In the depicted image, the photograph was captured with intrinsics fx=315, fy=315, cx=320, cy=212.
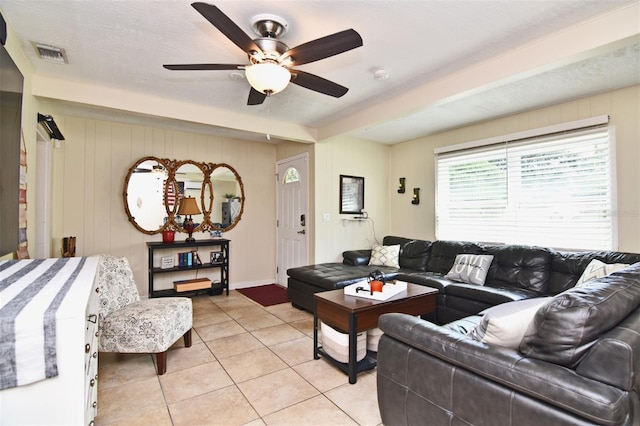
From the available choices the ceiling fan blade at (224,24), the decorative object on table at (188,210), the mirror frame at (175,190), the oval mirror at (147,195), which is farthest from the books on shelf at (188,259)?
the ceiling fan blade at (224,24)

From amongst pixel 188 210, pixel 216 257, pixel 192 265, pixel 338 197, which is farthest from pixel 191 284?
pixel 338 197

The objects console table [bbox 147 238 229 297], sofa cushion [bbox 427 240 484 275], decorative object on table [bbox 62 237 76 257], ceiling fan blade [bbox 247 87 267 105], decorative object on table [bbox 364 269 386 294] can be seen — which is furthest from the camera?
console table [bbox 147 238 229 297]

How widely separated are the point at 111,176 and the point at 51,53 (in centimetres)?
202

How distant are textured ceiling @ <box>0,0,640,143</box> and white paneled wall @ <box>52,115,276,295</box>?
19.8 inches

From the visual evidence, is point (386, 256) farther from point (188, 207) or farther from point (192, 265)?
point (188, 207)

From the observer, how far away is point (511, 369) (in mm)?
1229

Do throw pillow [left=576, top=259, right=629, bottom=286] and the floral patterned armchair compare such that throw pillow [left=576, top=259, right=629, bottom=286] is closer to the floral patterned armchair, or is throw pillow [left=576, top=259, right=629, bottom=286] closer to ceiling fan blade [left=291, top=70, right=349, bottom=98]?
ceiling fan blade [left=291, top=70, right=349, bottom=98]

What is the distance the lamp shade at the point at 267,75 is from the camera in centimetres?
202

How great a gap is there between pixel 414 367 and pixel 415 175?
12.9 feet

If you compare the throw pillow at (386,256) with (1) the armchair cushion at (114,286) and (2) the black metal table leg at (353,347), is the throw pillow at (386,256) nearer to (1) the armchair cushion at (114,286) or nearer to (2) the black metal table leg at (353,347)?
(2) the black metal table leg at (353,347)

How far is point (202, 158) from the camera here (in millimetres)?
4852

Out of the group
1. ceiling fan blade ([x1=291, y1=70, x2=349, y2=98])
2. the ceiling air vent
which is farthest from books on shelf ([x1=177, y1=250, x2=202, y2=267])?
ceiling fan blade ([x1=291, y1=70, x2=349, y2=98])

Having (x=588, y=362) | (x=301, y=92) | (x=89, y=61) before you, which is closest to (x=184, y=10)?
(x=89, y=61)

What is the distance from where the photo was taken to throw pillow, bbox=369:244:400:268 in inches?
175
